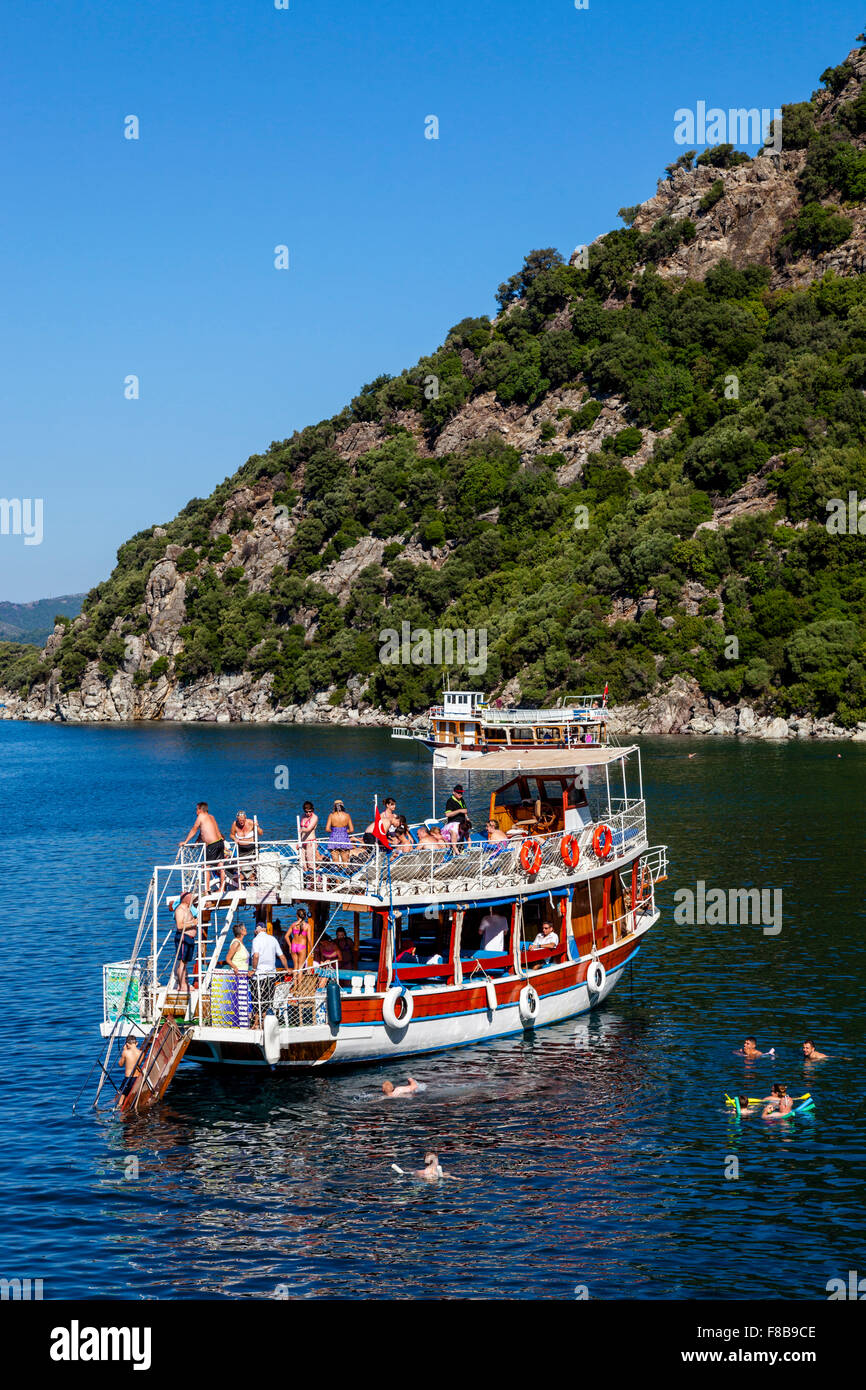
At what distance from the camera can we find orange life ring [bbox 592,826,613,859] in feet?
115

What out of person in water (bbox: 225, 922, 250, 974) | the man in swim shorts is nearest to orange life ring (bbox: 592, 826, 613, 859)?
person in water (bbox: 225, 922, 250, 974)

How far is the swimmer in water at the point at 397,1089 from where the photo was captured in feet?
91.9

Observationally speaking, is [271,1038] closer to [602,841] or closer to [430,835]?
[430,835]

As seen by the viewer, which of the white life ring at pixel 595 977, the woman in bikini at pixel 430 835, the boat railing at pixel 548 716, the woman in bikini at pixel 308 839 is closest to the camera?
the woman in bikini at pixel 308 839

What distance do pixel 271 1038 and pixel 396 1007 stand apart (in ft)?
10.6

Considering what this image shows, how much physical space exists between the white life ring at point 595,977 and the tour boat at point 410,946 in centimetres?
5

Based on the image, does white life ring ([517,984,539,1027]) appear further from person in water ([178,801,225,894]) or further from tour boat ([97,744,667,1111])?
person in water ([178,801,225,894])

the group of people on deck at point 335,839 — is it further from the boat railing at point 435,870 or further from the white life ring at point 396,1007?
the white life ring at point 396,1007

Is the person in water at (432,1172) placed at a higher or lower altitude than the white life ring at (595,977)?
lower

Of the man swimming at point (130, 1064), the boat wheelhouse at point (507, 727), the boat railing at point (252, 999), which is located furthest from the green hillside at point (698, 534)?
the man swimming at point (130, 1064)

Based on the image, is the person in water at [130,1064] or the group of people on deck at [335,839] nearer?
the person in water at [130,1064]

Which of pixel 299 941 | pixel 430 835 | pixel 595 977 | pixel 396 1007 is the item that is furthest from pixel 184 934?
pixel 595 977

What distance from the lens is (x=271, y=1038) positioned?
27.6 m

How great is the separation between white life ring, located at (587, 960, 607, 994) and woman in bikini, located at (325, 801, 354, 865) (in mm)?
7884
